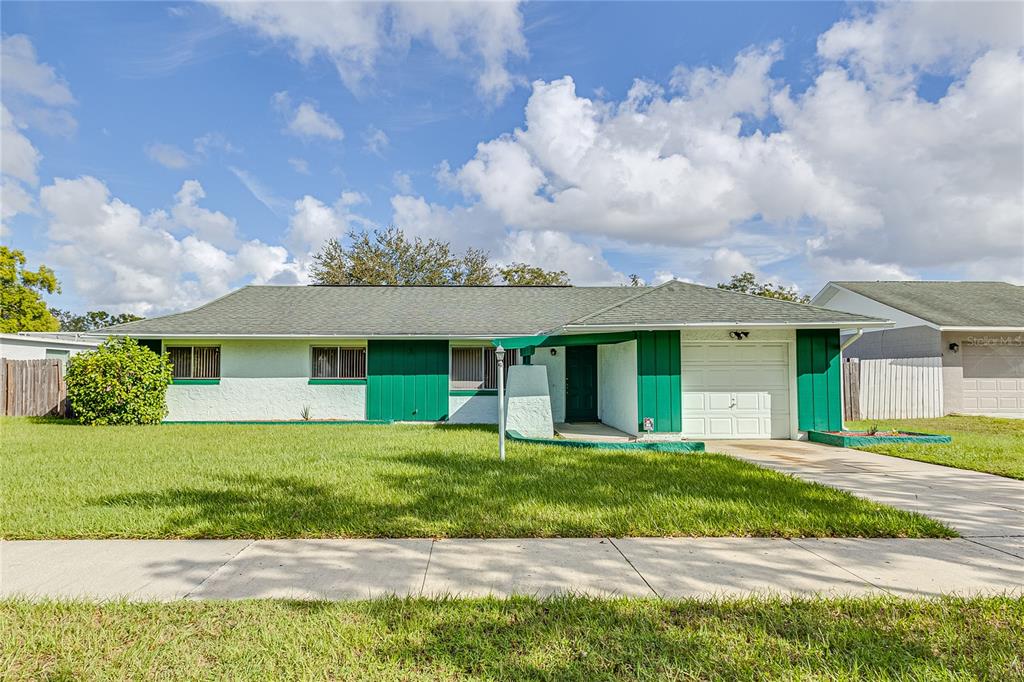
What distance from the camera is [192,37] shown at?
1045cm

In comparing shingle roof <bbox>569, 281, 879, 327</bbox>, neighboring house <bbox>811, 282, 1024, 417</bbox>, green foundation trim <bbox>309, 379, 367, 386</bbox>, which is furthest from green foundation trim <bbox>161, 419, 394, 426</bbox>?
neighboring house <bbox>811, 282, 1024, 417</bbox>

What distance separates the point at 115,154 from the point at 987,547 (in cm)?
1882

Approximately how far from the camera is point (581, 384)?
15.0 metres

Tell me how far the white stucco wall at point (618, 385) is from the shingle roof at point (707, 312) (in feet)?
2.56

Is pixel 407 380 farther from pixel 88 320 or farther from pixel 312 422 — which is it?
pixel 88 320

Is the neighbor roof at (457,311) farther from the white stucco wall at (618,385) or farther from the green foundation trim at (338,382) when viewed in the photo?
the green foundation trim at (338,382)

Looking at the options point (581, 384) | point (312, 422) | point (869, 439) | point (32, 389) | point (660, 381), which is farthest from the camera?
point (32, 389)

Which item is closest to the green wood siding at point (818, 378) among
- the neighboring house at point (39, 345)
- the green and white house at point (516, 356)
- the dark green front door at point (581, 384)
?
the green and white house at point (516, 356)

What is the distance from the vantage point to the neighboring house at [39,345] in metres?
17.4

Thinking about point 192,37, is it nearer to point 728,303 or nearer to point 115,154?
point 115,154

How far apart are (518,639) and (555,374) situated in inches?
473

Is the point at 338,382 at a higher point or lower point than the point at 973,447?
higher

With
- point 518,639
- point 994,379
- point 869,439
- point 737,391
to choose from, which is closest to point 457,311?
point 737,391

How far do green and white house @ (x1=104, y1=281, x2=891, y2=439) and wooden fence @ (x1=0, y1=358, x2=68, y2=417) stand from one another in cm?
369
